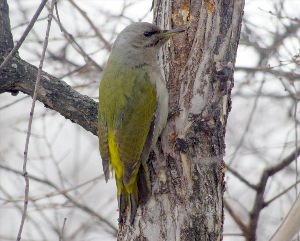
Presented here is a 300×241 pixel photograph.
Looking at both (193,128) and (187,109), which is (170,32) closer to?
(187,109)

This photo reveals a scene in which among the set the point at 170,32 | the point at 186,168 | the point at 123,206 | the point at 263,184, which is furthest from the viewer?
the point at 263,184

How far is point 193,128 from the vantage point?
3.99 m

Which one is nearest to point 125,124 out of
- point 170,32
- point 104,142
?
point 104,142

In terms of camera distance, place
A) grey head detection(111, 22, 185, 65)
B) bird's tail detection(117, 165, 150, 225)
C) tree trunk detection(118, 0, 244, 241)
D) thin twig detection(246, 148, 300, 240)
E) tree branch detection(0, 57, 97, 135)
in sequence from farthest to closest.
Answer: thin twig detection(246, 148, 300, 240) → grey head detection(111, 22, 185, 65) → tree branch detection(0, 57, 97, 135) → bird's tail detection(117, 165, 150, 225) → tree trunk detection(118, 0, 244, 241)

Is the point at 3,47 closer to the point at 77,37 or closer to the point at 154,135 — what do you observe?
the point at 154,135

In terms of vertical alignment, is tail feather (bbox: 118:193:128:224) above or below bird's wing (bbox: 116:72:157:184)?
below

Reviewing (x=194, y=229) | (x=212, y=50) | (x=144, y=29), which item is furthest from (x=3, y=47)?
(x=194, y=229)

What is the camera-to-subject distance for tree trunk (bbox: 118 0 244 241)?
3846 mm

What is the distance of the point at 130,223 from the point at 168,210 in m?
0.26

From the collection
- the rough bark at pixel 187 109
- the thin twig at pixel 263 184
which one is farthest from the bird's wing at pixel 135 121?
the thin twig at pixel 263 184

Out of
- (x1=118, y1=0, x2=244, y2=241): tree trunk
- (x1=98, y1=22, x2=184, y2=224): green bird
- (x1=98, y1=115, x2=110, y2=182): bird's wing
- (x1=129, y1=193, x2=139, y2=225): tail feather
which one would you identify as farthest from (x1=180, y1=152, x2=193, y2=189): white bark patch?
(x1=98, y1=115, x2=110, y2=182): bird's wing

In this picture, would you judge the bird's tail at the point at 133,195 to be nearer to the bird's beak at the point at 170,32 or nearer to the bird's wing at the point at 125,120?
the bird's wing at the point at 125,120

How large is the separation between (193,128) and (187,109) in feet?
0.46

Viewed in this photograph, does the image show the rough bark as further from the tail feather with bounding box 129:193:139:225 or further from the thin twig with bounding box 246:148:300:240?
the thin twig with bounding box 246:148:300:240
